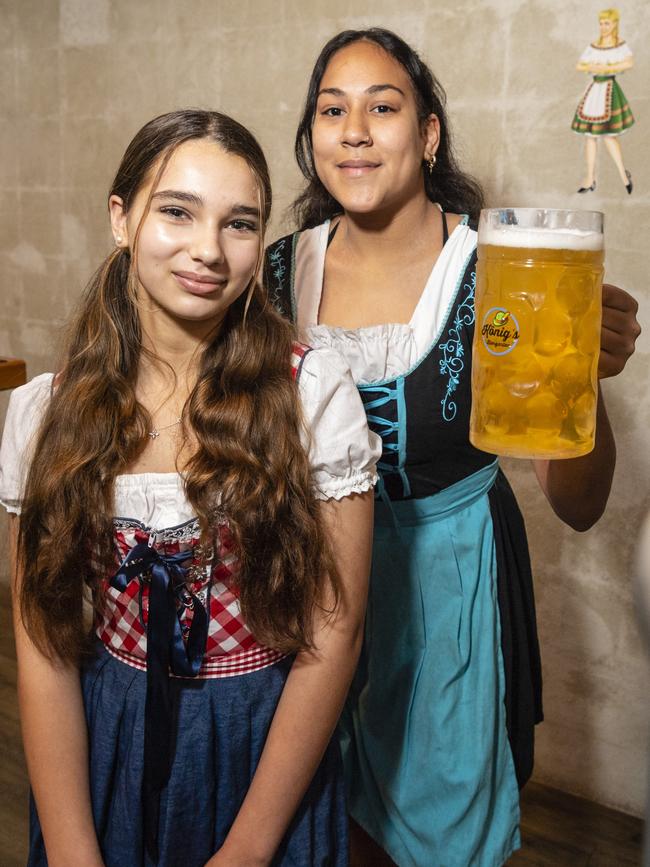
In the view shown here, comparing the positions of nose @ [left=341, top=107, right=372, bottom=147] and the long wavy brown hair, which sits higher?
nose @ [left=341, top=107, right=372, bottom=147]

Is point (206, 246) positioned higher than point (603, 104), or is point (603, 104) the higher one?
point (603, 104)

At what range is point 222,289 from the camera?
1.11m

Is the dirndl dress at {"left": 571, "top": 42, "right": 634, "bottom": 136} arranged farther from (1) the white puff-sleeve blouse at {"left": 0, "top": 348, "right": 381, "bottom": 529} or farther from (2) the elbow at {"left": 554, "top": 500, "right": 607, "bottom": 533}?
(1) the white puff-sleeve blouse at {"left": 0, "top": 348, "right": 381, "bottom": 529}

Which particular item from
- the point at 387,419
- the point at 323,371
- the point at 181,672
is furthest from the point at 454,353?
the point at 181,672

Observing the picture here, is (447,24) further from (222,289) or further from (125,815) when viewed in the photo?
(125,815)

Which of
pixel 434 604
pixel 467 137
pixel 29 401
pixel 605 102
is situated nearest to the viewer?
pixel 29 401

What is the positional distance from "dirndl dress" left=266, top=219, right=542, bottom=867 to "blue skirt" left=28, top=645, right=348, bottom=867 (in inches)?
10.7

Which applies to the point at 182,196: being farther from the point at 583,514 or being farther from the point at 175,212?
the point at 583,514

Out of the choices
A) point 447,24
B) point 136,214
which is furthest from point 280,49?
point 136,214

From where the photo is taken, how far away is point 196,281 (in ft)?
3.57

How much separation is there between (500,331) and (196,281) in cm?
38

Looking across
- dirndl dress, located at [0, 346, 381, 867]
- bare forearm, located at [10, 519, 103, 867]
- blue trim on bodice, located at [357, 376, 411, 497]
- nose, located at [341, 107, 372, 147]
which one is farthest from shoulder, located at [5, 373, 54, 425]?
nose, located at [341, 107, 372, 147]

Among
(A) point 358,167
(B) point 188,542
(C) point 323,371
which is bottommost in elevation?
(B) point 188,542

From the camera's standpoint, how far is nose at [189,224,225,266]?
1.06 m
